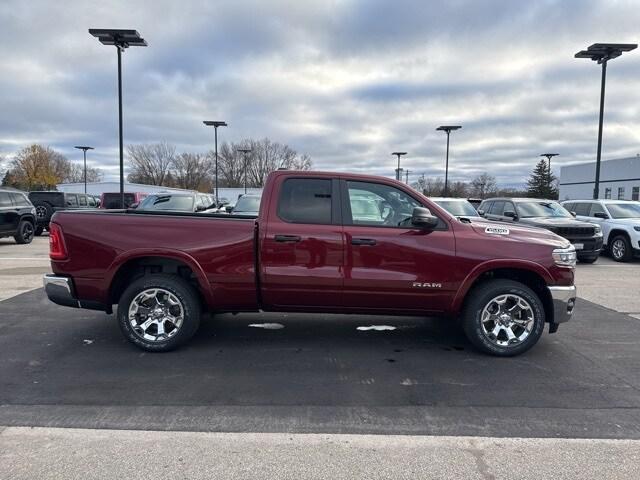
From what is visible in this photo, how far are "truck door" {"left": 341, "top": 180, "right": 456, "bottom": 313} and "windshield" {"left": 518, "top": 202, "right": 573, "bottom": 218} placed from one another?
9.50 metres

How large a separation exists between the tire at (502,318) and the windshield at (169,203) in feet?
35.9

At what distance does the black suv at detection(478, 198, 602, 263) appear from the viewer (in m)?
11.8

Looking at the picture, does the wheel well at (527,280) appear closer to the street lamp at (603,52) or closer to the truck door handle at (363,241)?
the truck door handle at (363,241)

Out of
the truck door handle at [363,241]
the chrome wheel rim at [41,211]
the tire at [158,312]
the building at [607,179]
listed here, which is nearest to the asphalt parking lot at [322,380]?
the tire at [158,312]

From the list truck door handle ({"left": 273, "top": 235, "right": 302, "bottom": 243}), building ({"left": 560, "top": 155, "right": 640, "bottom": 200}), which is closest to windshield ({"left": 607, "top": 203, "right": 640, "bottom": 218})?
truck door handle ({"left": 273, "top": 235, "right": 302, "bottom": 243})

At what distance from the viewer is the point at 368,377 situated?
165 inches

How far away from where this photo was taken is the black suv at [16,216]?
47.7 ft

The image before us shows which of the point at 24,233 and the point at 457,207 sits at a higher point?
the point at 457,207

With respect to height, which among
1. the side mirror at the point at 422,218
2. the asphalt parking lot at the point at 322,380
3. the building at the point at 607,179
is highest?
the building at the point at 607,179

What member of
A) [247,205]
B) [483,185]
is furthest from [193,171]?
[247,205]

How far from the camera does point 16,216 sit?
15.0m

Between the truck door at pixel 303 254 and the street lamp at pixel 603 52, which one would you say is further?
the street lamp at pixel 603 52

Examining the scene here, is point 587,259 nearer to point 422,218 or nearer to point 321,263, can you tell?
point 422,218

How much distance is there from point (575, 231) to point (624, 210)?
3.46m
